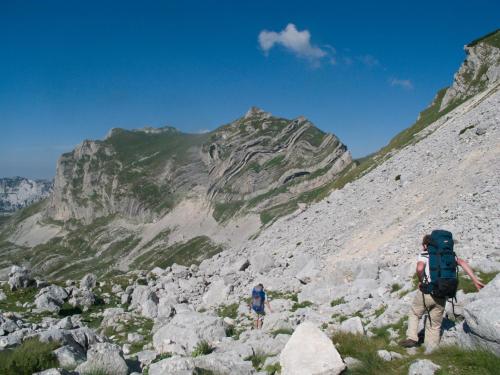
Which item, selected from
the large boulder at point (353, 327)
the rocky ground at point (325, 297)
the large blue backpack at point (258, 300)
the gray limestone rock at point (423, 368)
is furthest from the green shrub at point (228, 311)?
the gray limestone rock at point (423, 368)

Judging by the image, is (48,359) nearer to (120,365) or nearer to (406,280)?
(120,365)

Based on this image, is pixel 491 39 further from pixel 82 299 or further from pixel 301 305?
pixel 82 299

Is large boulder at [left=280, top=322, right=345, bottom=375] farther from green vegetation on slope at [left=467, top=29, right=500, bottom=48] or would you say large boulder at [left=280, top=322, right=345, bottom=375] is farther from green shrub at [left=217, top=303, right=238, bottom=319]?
green vegetation on slope at [left=467, top=29, right=500, bottom=48]

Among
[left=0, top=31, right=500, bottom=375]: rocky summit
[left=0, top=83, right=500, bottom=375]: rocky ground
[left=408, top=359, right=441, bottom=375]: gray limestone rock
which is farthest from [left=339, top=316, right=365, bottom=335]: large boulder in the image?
[left=408, top=359, right=441, bottom=375]: gray limestone rock

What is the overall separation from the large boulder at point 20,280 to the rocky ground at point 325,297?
143 millimetres

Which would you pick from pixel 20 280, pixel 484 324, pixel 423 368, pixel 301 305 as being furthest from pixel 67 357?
pixel 20 280

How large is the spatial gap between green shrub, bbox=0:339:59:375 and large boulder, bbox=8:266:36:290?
37.7 m

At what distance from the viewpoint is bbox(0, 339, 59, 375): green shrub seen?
31.9 ft

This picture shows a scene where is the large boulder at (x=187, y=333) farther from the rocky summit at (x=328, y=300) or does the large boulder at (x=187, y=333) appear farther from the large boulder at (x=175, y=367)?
the large boulder at (x=175, y=367)

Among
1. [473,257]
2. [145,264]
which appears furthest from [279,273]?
[145,264]

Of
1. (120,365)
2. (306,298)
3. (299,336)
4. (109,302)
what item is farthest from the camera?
(109,302)

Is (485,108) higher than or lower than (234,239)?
higher

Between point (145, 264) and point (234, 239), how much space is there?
1752 inches

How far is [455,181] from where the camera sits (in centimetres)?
3375
